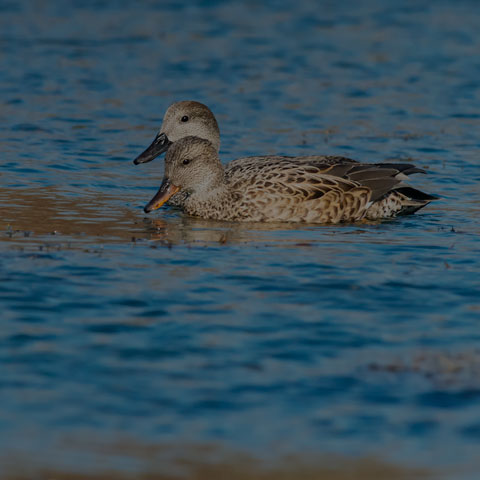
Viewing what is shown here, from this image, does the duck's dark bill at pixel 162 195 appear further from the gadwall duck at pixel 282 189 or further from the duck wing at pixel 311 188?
the duck wing at pixel 311 188

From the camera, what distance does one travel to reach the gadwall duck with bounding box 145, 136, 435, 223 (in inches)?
484

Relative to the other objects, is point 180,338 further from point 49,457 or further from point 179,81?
point 179,81

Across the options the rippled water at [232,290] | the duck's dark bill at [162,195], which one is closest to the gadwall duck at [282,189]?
the duck's dark bill at [162,195]

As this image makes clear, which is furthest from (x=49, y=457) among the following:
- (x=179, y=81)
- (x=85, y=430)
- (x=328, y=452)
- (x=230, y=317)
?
(x=179, y=81)

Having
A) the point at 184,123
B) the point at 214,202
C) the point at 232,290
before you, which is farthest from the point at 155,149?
the point at 232,290

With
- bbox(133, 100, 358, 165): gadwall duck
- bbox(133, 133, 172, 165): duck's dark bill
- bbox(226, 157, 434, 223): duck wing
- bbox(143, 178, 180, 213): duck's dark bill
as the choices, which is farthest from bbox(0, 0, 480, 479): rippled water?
bbox(133, 100, 358, 165): gadwall duck

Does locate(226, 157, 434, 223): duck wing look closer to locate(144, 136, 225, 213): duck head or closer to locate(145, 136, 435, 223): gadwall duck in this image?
locate(145, 136, 435, 223): gadwall duck

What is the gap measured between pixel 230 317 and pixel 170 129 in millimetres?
5733

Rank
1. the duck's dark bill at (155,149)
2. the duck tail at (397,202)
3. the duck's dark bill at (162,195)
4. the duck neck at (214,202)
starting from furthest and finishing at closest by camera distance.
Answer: the duck's dark bill at (155,149)
the duck tail at (397,202)
the duck neck at (214,202)
the duck's dark bill at (162,195)

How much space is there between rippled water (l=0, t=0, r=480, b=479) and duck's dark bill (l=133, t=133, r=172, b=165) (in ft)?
1.41

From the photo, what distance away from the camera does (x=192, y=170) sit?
41.7ft

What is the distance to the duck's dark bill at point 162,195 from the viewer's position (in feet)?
40.1

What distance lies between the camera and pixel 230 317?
28.3ft

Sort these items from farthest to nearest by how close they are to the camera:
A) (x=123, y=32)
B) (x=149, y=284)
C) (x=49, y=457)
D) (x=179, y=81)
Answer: (x=123, y=32) → (x=179, y=81) → (x=149, y=284) → (x=49, y=457)
